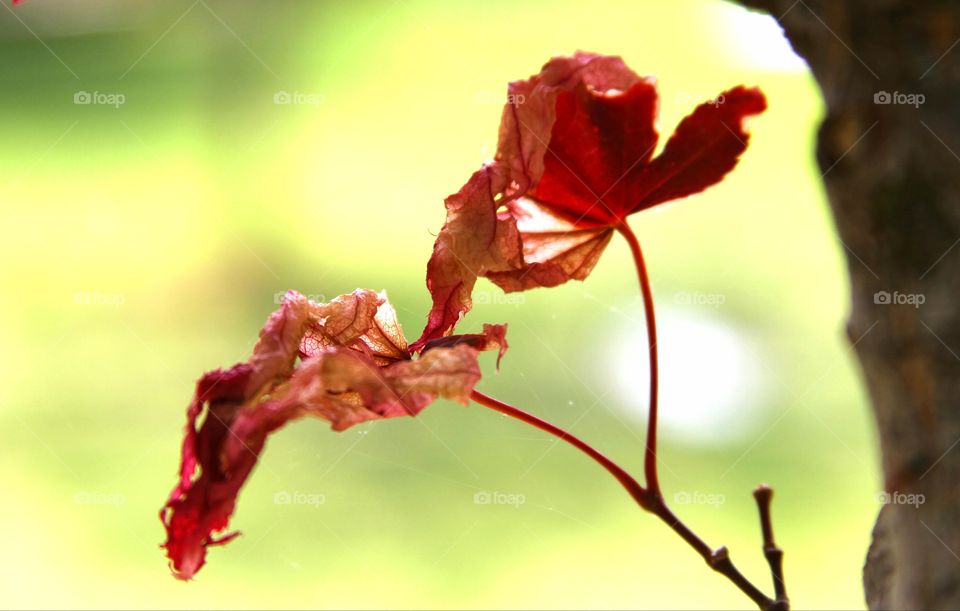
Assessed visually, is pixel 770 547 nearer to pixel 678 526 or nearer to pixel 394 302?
pixel 678 526

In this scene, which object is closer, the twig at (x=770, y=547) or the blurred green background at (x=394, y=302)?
the twig at (x=770, y=547)

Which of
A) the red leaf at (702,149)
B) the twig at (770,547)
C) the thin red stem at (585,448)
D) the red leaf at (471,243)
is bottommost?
the twig at (770,547)

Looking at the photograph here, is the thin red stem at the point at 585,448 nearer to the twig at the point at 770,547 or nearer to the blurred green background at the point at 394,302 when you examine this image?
the twig at the point at 770,547

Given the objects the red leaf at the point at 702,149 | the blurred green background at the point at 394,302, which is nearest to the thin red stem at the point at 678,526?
the red leaf at the point at 702,149

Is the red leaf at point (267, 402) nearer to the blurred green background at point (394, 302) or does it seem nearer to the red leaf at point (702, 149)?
the red leaf at point (702, 149)

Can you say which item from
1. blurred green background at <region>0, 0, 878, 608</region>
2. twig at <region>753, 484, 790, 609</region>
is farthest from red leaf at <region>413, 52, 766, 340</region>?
blurred green background at <region>0, 0, 878, 608</region>

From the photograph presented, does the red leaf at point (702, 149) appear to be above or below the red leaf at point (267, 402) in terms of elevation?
above

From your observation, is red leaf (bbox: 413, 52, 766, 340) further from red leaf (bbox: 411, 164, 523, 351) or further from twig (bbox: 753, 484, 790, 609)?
twig (bbox: 753, 484, 790, 609)

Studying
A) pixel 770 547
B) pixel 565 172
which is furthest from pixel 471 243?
pixel 770 547
